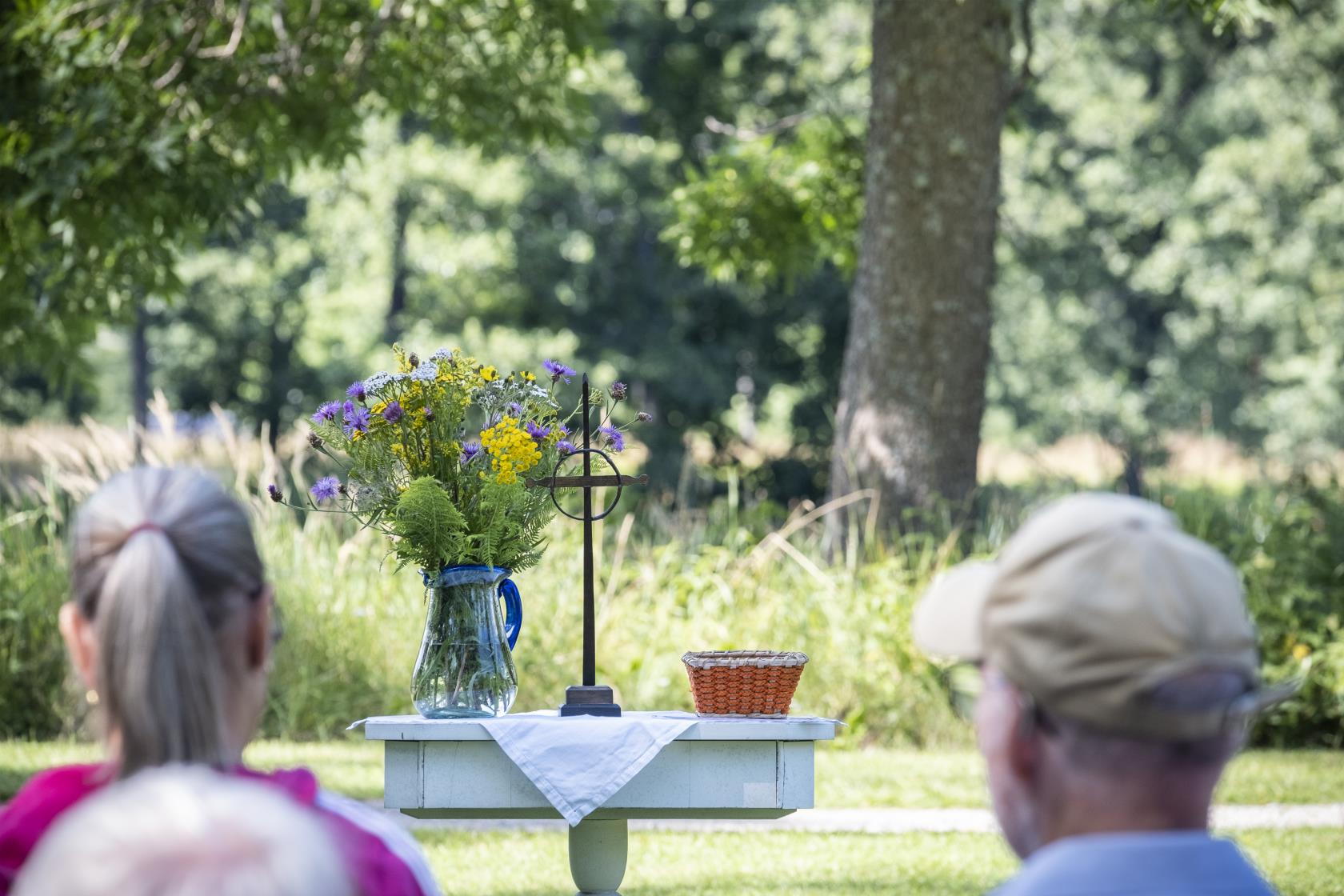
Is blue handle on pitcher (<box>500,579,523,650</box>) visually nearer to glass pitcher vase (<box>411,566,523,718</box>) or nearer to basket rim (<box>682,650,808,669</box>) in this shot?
glass pitcher vase (<box>411,566,523,718</box>)

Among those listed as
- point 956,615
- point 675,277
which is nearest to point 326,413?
point 956,615

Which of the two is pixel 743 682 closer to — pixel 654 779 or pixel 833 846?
pixel 654 779

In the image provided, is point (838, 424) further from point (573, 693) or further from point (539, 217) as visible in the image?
point (539, 217)

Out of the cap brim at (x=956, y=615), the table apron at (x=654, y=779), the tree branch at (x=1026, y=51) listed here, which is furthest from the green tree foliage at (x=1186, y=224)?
the cap brim at (x=956, y=615)

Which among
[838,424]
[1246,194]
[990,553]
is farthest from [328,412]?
[1246,194]

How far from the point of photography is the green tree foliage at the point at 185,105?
9.23 meters

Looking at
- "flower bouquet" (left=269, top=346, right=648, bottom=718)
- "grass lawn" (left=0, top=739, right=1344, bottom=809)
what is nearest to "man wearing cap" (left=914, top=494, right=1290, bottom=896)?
"flower bouquet" (left=269, top=346, right=648, bottom=718)

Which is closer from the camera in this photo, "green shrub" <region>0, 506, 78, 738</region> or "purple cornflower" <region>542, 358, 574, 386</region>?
"purple cornflower" <region>542, 358, 574, 386</region>

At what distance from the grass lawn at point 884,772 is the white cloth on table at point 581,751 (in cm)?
313

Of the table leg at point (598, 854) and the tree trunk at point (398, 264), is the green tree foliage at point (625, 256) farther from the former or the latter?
the table leg at point (598, 854)

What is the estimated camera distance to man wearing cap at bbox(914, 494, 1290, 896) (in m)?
1.41

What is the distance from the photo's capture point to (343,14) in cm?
1073

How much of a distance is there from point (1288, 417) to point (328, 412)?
83.1 feet

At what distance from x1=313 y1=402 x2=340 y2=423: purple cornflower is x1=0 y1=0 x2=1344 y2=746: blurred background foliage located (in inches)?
170
